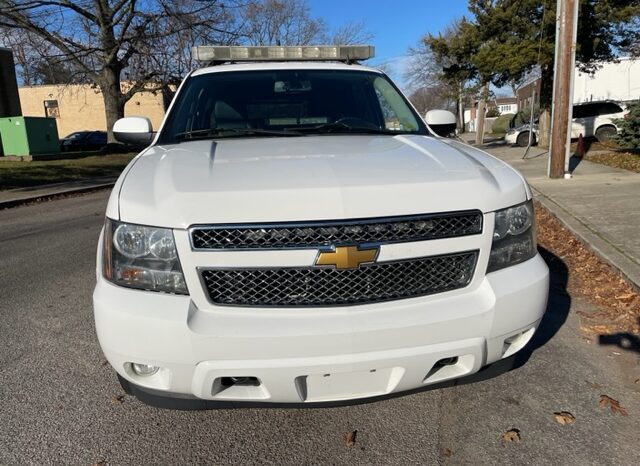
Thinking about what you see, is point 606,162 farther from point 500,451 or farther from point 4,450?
point 4,450

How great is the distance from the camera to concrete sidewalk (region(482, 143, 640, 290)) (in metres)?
4.79

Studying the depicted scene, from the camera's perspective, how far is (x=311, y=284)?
2055 millimetres

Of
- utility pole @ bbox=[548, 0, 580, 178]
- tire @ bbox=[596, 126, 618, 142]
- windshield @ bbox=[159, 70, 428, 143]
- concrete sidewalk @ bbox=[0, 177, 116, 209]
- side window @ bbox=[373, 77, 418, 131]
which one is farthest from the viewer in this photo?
tire @ bbox=[596, 126, 618, 142]

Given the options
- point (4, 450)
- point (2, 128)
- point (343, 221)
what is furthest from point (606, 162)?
point (2, 128)

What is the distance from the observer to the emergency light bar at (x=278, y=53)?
14.4 ft

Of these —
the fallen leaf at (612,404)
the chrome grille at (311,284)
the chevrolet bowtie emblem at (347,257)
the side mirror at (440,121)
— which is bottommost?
the fallen leaf at (612,404)

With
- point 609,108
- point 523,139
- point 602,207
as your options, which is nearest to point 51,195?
point 602,207

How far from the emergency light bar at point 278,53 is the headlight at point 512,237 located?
105 inches

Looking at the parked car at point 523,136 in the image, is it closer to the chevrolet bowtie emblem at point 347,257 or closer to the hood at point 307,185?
the hood at point 307,185

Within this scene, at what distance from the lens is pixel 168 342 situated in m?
1.98

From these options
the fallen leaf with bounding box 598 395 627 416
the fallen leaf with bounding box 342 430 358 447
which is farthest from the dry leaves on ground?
the fallen leaf with bounding box 342 430 358 447

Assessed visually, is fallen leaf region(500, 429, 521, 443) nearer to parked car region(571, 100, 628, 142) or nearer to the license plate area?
the license plate area

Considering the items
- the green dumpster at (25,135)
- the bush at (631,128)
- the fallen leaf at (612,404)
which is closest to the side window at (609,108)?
the bush at (631,128)

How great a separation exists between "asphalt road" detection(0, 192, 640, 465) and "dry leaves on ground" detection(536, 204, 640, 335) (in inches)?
13.9
